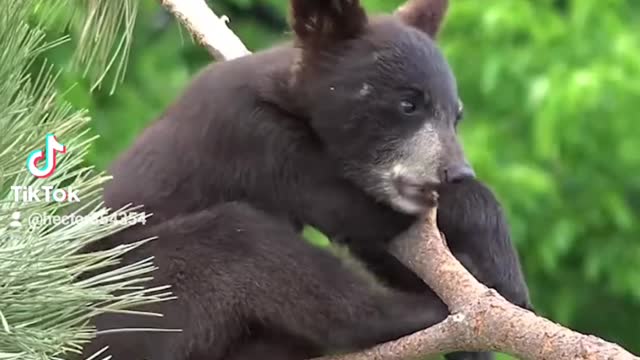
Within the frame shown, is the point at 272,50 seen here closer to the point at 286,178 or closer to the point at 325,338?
the point at 286,178

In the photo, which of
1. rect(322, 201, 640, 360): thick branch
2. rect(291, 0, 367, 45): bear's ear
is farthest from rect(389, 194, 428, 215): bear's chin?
rect(291, 0, 367, 45): bear's ear

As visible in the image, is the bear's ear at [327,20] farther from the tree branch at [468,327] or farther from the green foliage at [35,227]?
the green foliage at [35,227]

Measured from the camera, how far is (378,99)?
2117 mm

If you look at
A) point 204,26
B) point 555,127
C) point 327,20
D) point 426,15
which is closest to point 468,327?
point 327,20

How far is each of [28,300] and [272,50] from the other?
3.10ft

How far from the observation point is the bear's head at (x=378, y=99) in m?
2.10

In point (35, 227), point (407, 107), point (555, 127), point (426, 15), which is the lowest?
point (35, 227)

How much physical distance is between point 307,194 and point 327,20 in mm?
278

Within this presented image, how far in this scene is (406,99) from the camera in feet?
6.91

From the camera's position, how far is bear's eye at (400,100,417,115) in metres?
2.11

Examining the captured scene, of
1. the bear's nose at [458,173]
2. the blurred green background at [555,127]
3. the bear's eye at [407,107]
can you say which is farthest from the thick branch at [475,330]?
the blurred green background at [555,127]

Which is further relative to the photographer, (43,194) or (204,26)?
(204,26)

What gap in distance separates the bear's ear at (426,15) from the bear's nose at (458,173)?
1.11 feet

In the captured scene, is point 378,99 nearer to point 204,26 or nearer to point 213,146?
point 213,146
